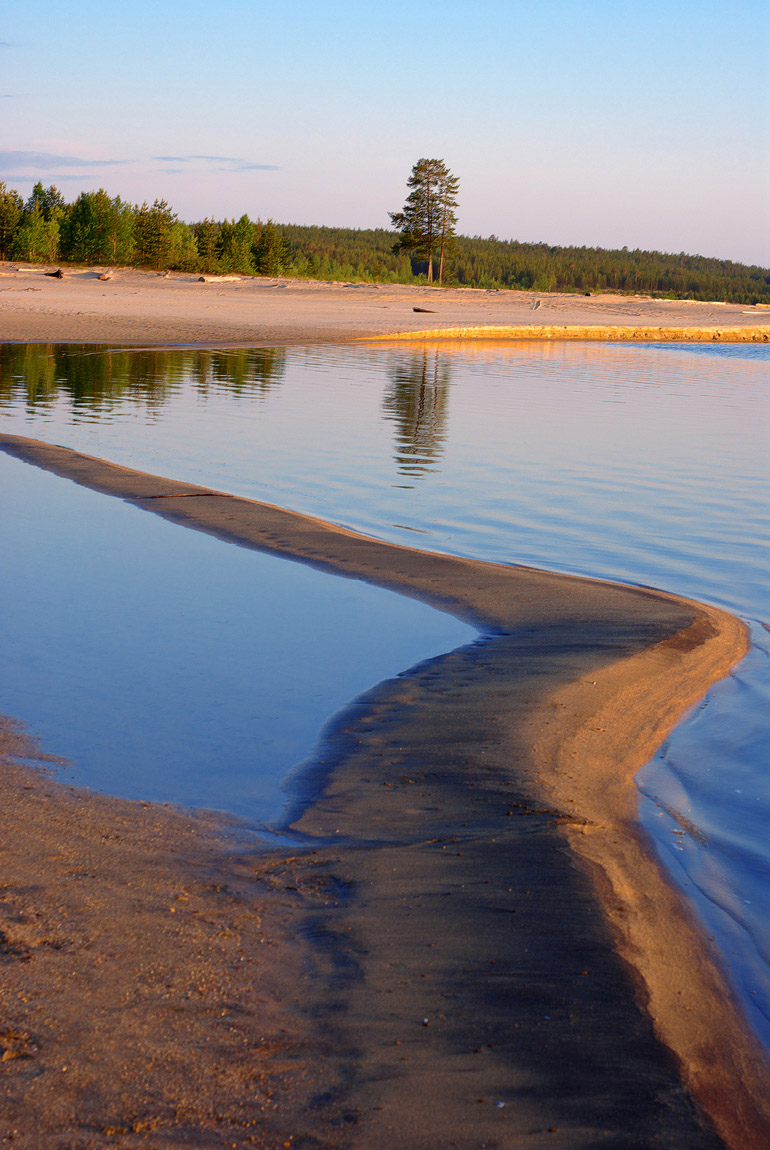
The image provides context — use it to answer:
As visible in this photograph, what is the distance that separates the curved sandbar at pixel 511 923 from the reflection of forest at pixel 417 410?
796cm

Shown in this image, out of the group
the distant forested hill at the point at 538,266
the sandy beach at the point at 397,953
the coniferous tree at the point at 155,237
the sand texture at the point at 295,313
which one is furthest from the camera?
the distant forested hill at the point at 538,266

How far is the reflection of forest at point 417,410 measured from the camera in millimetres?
14688

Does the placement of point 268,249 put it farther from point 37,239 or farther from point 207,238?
point 37,239

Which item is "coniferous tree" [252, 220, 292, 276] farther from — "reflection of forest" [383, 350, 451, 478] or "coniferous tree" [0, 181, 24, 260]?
"reflection of forest" [383, 350, 451, 478]

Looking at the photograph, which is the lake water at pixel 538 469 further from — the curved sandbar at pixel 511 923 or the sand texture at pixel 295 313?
the sand texture at pixel 295 313

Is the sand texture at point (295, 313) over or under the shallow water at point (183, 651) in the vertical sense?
over

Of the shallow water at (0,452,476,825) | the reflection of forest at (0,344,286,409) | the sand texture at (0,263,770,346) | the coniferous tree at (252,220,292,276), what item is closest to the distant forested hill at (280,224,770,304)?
the coniferous tree at (252,220,292,276)

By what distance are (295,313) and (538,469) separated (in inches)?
1198

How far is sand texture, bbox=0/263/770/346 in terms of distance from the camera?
33531mm

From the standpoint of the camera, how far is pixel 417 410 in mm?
19828

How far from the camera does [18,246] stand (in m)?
58.3

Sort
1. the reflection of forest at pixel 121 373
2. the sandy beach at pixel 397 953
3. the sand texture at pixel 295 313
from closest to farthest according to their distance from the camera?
the sandy beach at pixel 397 953 → the reflection of forest at pixel 121 373 → the sand texture at pixel 295 313

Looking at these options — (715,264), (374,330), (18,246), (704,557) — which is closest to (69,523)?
(704,557)

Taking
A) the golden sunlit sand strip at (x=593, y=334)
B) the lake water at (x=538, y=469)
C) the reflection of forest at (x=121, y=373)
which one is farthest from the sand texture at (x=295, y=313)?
the lake water at (x=538, y=469)
